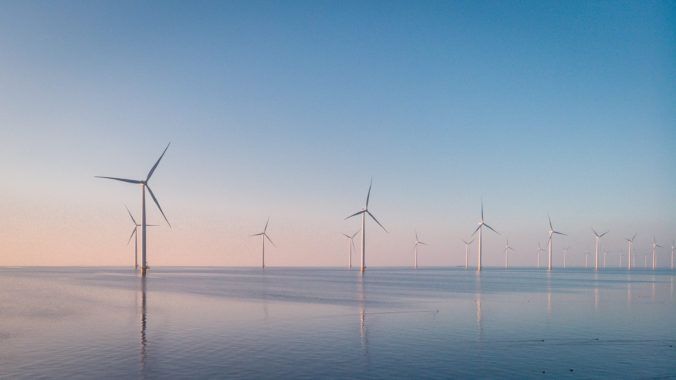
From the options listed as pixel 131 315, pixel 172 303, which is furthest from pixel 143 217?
pixel 131 315

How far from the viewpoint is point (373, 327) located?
36.3 metres

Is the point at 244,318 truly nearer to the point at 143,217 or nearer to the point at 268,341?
the point at 268,341

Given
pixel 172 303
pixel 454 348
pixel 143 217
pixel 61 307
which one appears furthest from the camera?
pixel 143 217

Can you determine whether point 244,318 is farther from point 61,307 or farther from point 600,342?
point 600,342

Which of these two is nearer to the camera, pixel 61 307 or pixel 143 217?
pixel 61 307

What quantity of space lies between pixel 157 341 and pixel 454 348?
19001 millimetres

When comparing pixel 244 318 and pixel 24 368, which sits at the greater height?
pixel 24 368

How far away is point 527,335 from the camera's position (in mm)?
33531

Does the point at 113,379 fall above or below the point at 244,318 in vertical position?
above

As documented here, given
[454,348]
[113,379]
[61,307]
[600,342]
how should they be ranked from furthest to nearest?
1. [61,307]
2. [600,342]
3. [454,348]
4. [113,379]

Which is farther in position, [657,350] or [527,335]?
[527,335]

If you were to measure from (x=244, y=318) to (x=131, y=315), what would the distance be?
11130mm

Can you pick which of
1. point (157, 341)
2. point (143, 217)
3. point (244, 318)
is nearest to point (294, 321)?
point (244, 318)

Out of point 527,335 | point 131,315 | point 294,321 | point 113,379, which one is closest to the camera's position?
point 113,379
